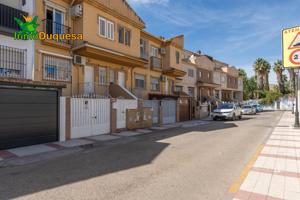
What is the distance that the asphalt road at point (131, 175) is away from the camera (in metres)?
4.82

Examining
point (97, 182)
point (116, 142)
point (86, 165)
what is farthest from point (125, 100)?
point (97, 182)

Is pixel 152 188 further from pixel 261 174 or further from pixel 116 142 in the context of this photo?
pixel 116 142

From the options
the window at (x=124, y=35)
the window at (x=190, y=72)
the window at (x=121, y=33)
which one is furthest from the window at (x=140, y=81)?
the window at (x=190, y=72)

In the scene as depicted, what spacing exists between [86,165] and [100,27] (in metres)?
11.9

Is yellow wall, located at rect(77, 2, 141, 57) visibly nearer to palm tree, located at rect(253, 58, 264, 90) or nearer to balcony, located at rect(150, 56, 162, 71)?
balcony, located at rect(150, 56, 162, 71)

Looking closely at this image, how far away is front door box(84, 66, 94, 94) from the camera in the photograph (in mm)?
15792

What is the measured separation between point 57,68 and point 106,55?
342 centimetres

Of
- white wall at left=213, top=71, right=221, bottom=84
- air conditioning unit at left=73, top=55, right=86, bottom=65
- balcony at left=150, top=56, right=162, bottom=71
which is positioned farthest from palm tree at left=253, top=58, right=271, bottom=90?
air conditioning unit at left=73, top=55, right=86, bottom=65

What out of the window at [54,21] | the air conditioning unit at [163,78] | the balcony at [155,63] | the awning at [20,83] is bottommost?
the awning at [20,83]

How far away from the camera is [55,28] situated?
14055 millimetres

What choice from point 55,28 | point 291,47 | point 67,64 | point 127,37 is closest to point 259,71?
point 291,47

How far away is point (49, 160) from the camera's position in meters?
7.93

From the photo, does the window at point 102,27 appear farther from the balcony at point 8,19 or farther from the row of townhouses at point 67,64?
the balcony at point 8,19

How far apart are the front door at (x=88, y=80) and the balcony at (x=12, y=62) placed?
13.6ft
